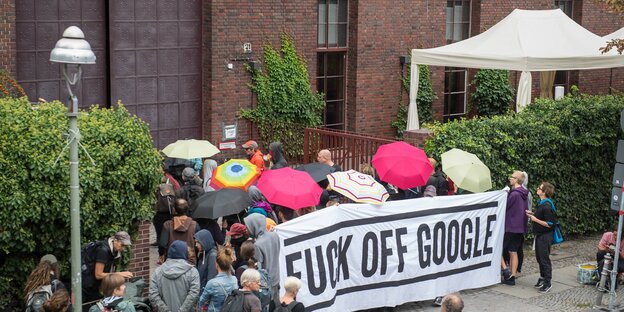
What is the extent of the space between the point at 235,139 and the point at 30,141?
975cm

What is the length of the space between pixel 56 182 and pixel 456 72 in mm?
16302

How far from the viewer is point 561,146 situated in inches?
697

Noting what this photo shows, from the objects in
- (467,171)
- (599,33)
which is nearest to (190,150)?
(467,171)

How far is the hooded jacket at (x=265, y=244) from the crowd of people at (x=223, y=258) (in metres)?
0.01

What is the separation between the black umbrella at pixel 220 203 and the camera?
1271cm

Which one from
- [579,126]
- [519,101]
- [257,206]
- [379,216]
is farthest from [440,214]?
[519,101]

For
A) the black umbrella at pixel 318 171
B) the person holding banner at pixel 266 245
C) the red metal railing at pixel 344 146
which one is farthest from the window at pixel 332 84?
the person holding banner at pixel 266 245

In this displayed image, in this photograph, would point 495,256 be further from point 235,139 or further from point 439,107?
point 439,107

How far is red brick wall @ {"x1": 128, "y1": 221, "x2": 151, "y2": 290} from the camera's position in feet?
41.8

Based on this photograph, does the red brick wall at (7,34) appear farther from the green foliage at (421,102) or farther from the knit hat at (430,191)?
the green foliage at (421,102)

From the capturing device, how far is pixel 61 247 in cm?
1151

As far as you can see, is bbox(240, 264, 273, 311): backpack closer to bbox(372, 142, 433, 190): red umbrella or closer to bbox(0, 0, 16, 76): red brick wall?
bbox(372, 142, 433, 190): red umbrella

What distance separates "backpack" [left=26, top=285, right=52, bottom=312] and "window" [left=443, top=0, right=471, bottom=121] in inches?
669

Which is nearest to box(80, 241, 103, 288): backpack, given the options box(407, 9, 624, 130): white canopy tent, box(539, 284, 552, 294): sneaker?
box(539, 284, 552, 294): sneaker
